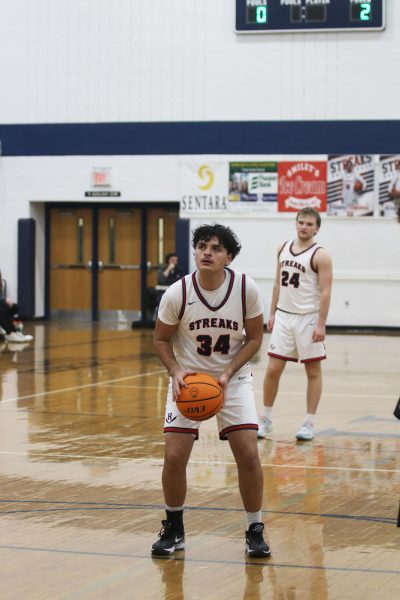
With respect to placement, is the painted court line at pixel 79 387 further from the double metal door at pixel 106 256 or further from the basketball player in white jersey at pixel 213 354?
the double metal door at pixel 106 256

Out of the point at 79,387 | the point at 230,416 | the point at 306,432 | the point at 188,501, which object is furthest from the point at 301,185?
the point at 230,416

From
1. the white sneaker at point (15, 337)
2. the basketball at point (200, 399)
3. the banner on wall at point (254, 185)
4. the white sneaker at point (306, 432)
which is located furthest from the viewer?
the banner on wall at point (254, 185)

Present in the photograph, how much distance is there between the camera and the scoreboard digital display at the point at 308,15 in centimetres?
2422

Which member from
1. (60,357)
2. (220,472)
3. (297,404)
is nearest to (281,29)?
(60,357)

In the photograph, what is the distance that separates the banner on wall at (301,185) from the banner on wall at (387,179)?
1.23m

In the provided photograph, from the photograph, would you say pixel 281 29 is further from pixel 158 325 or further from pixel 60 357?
pixel 158 325

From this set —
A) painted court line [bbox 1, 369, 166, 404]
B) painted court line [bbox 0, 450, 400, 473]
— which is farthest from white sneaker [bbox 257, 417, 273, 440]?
painted court line [bbox 1, 369, 166, 404]

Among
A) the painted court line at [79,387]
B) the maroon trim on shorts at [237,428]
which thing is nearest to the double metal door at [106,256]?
the painted court line at [79,387]

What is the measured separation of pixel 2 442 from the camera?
9953mm

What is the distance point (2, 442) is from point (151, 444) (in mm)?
1304

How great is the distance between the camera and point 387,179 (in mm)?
24766

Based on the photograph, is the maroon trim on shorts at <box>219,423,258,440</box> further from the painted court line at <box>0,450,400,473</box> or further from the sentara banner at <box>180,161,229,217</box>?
the sentara banner at <box>180,161,229,217</box>

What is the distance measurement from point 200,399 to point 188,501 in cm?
171

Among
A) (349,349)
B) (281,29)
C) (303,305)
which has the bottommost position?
(349,349)
